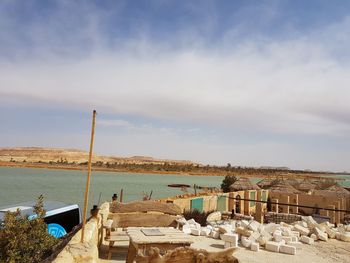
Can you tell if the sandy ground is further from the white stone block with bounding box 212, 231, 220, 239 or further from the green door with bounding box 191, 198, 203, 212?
the green door with bounding box 191, 198, 203, 212

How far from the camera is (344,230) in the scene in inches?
452

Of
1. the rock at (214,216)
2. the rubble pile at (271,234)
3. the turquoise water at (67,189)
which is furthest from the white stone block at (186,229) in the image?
the turquoise water at (67,189)

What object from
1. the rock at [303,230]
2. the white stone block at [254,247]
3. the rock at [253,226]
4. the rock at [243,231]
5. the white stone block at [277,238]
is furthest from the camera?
the rock at [303,230]

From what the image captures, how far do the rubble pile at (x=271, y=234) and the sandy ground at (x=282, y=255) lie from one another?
0.19 m

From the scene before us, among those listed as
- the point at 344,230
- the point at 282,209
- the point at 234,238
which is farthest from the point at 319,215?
the point at 234,238

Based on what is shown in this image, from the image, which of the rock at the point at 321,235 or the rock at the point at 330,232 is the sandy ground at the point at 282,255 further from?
the rock at the point at 330,232

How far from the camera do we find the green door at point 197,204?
1530cm

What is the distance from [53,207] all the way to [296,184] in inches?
1082

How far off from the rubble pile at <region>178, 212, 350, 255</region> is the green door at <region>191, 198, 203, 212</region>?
3.91 metres

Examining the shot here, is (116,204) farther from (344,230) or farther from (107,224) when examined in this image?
(344,230)

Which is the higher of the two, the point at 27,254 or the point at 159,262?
the point at 159,262

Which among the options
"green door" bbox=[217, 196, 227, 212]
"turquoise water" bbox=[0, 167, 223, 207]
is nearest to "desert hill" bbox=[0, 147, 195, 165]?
"turquoise water" bbox=[0, 167, 223, 207]

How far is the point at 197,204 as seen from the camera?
15586 mm

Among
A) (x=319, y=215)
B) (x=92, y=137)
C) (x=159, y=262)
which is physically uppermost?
(x=92, y=137)
